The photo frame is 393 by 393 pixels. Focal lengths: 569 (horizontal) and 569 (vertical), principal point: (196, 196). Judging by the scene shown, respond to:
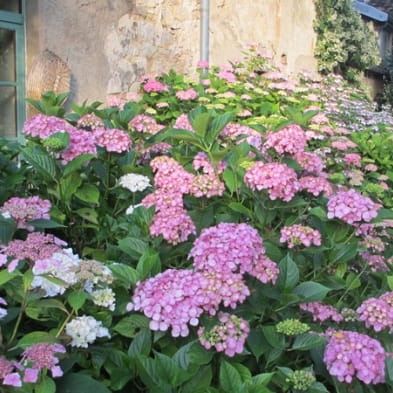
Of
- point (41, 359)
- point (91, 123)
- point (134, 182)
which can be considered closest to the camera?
point (41, 359)

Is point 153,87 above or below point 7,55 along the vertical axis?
below

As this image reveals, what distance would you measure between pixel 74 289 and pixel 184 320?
242 mm

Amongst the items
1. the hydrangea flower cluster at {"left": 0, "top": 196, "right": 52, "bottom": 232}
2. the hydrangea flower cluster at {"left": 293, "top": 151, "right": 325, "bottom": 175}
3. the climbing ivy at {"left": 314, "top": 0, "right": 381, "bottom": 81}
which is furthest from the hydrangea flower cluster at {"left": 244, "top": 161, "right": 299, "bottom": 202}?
the climbing ivy at {"left": 314, "top": 0, "right": 381, "bottom": 81}

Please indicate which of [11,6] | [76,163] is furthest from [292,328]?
[11,6]

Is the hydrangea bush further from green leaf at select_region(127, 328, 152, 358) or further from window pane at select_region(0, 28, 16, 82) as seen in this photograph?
window pane at select_region(0, 28, 16, 82)

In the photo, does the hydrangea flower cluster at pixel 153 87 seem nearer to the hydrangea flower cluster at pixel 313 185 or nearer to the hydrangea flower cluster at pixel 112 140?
the hydrangea flower cluster at pixel 112 140

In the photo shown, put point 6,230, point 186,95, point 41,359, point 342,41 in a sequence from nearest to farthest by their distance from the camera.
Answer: point 41,359
point 6,230
point 186,95
point 342,41

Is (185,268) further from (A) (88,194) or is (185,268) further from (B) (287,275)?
(A) (88,194)

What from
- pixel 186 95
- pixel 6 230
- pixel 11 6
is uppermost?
pixel 11 6

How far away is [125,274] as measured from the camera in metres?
1.29

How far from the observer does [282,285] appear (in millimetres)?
1350

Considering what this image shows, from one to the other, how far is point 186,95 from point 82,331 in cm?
373

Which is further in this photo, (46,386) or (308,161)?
(308,161)

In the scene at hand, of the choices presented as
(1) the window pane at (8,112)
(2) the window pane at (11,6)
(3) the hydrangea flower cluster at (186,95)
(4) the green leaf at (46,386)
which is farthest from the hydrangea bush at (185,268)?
(3) the hydrangea flower cluster at (186,95)
